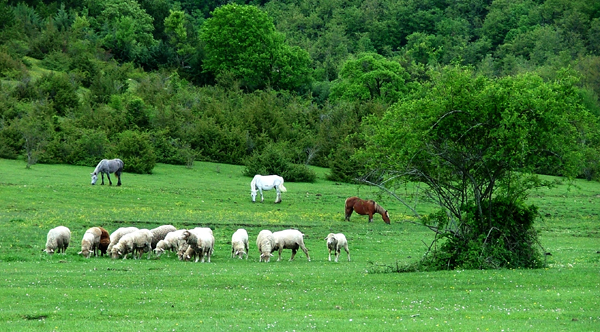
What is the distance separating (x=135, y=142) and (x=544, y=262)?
4180cm

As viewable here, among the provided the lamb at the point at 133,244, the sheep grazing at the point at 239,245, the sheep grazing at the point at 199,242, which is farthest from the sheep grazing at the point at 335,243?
the lamb at the point at 133,244

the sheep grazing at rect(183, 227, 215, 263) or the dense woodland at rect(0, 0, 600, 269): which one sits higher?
the dense woodland at rect(0, 0, 600, 269)

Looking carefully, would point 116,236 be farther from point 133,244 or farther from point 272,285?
point 272,285

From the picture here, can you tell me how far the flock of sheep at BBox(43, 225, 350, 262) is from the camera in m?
27.0

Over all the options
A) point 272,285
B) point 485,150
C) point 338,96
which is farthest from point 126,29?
point 272,285

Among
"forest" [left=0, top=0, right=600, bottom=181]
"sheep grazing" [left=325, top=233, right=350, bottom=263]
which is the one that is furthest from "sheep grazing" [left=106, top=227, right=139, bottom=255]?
"forest" [left=0, top=0, right=600, bottom=181]

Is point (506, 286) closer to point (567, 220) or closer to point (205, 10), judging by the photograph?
point (567, 220)

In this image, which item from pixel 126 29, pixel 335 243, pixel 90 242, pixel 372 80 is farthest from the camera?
pixel 126 29

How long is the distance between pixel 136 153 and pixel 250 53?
4678 centimetres

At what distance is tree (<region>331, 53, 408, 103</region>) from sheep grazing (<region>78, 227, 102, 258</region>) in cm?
6723

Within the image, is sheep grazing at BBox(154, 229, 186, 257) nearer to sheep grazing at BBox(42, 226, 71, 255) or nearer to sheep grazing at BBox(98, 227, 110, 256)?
sheep grazing at BBox(98, 227, 110, 256)

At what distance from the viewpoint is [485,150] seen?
2386cm

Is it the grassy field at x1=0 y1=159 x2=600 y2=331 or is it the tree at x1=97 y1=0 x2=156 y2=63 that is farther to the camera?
the tree at x1=97 y1=0 x2=156 y2=63

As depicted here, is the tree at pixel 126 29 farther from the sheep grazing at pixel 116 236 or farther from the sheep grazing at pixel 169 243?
the sheep grazing at pixel 169 243
